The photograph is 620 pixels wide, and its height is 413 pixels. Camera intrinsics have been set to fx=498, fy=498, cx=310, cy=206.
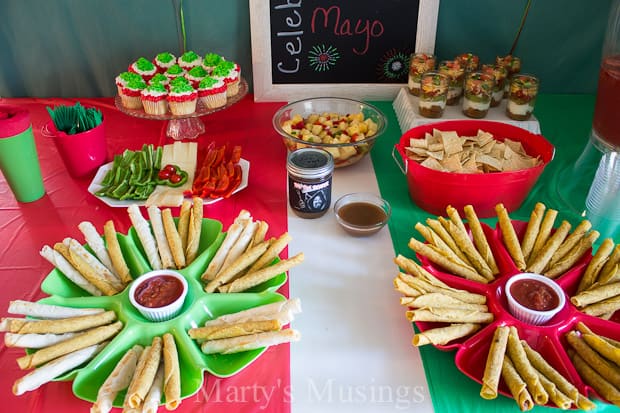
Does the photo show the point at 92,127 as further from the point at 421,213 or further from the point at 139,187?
the point at 421,213

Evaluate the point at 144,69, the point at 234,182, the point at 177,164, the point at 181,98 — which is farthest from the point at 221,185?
the point at 144,69

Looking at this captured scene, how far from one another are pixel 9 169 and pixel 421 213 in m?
1.05

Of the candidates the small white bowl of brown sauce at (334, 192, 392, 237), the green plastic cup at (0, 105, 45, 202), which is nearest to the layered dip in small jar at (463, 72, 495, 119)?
the small white bowl of brown sauce at (334, 192, 392, 237)

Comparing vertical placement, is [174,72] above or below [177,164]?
above

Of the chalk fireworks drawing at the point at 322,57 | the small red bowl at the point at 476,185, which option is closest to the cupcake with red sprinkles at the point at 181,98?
the chalk fireworks drawing at the point at 322,57

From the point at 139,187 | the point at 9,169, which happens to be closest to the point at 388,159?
the point at 139,187

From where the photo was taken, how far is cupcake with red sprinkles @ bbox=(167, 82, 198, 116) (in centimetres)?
143

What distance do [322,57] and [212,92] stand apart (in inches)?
18.8

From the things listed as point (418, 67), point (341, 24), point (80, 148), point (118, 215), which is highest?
point (341, 24)

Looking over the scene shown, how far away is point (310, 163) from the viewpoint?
47.3 inches

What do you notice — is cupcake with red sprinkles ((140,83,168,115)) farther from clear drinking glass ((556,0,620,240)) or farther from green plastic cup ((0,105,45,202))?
clear drinking glass ((556,0,620,240))

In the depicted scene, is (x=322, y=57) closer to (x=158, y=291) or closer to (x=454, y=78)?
(x=454, y=78)

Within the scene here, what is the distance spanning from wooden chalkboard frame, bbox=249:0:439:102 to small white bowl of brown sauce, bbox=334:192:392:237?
2.14 ft

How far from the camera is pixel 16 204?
1310 millimetres
